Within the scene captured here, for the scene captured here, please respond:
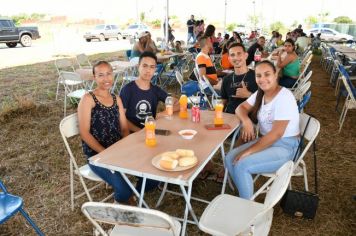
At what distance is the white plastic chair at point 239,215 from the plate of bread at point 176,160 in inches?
14.4

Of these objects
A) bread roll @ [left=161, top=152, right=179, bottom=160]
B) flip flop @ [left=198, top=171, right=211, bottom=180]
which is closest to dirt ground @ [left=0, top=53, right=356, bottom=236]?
flip flop @ [left=198, top=171, right=211, bottom=180]

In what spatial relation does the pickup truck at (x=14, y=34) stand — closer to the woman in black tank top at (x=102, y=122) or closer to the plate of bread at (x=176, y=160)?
the woman in black tank top at (x=102, y=122)

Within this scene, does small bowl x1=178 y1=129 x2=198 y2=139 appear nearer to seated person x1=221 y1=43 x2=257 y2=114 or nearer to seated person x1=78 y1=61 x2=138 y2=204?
seated person x1=78 y1=61 x2=138 y2=204

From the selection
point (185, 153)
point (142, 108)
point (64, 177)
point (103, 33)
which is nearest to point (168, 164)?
point (185, 153)

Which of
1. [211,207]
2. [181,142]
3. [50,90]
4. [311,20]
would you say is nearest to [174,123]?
[181,142]

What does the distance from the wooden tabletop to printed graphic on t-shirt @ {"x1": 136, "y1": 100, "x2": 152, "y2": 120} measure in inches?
13.3

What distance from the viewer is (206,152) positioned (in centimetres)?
199

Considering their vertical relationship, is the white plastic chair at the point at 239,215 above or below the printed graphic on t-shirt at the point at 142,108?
below

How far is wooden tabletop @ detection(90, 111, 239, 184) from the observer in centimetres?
173

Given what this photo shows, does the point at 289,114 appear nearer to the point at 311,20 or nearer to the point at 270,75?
the point at 270,75

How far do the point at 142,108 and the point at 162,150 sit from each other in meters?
0.97

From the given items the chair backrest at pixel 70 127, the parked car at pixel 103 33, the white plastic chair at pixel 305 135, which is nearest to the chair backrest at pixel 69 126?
the chair backrest at pixel 70 127

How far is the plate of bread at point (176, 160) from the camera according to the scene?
174 centimetres

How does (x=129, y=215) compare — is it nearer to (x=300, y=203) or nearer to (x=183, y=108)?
(x=183, y=108)
